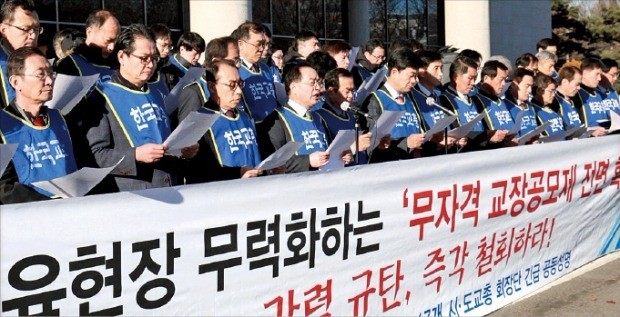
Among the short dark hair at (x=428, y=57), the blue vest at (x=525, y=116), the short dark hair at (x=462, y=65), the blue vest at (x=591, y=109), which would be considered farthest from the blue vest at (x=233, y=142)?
the blue vest at (x=591, y=109)

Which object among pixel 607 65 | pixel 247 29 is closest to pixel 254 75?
pixel 247 29

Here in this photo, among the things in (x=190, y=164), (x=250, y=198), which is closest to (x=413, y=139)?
(x=190, y=164)

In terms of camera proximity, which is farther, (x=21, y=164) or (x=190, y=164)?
(x=190, y=164)

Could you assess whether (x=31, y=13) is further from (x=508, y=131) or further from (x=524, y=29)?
(x=524, y=29)

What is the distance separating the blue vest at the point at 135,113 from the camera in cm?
493

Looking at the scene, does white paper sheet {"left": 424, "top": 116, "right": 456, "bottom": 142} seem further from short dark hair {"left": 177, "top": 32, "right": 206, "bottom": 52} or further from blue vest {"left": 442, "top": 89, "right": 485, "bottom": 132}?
short dark hair {"left": 177, "top": 32, "right": 206, "bottom": 52}

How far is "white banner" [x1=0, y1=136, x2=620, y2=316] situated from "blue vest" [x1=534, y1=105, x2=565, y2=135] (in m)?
1.21

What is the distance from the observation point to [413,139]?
22.0 ft

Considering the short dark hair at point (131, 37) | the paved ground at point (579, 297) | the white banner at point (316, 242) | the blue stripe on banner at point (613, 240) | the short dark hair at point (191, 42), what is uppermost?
the short dark hair at point (191, 42)

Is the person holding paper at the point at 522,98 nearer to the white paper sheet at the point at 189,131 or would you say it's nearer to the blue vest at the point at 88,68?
the blue vest at the point at 88,68

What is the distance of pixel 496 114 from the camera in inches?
314

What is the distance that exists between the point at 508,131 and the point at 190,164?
3370 millimetres

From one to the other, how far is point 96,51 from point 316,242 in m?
2.17

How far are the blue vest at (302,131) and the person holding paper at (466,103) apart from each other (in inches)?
82.3
